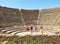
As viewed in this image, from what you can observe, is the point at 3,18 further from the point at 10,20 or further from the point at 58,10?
the point at 58,10

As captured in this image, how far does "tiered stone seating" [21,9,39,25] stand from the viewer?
34309 mm

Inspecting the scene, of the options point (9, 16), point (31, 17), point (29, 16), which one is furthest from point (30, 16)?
point (9, 16)

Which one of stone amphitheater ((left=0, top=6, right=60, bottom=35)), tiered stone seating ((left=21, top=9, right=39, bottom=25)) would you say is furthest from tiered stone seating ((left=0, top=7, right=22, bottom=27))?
tiered stone seating ((left=21, top=9, right=39, bottom=25))

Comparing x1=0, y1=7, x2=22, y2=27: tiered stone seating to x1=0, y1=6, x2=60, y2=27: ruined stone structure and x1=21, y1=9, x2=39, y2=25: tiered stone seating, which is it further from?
x1=21, y1=9, x2=39, y2=25: tiered stone seating

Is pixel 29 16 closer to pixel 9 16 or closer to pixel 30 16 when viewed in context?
pixel 30 16

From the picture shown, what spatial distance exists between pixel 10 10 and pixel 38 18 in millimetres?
6199

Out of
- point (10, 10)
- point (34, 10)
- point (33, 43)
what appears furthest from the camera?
point (34, 10)

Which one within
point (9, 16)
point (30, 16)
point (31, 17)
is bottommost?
point (31, 17)

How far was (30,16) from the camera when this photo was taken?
3584 cm

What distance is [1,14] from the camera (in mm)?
32750

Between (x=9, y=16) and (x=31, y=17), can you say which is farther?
(x=31, y=17)

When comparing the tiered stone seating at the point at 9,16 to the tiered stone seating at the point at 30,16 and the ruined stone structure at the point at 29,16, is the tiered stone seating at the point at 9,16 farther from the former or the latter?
the tiered stone seating at the point at 30,16

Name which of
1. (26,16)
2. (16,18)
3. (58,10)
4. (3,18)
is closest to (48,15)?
(58,10)

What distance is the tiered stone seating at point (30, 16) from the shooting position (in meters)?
34.3
